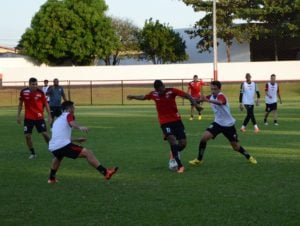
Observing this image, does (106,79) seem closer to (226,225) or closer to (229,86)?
(229,86)

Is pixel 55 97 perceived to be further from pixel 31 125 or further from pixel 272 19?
pixel 272 19

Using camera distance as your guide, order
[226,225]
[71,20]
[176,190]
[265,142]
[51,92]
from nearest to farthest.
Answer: [226,225] → [176,190] → [265,142] → [51,92] → [71,20]

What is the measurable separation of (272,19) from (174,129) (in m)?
57.7

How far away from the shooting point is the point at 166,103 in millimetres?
12422

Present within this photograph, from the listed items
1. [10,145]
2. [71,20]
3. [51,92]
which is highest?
[71,20]

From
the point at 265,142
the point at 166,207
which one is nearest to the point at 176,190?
the point at 166,207

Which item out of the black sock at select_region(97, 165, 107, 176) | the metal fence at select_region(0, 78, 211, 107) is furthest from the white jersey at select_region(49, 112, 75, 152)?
the metal fence at select_region(0, 78, 211, 107)

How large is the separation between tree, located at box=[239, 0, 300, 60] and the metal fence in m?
11.1

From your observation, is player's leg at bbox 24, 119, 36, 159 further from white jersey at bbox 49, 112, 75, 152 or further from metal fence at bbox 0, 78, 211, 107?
metal fence at bbox 0, 78, 211, 107

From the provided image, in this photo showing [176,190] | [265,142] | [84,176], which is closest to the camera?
[176,190]

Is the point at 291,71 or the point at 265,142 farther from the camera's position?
the point at 291,71

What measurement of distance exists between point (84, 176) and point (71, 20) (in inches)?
2494

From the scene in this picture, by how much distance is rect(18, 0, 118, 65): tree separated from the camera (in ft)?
237

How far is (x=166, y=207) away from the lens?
8.56m
